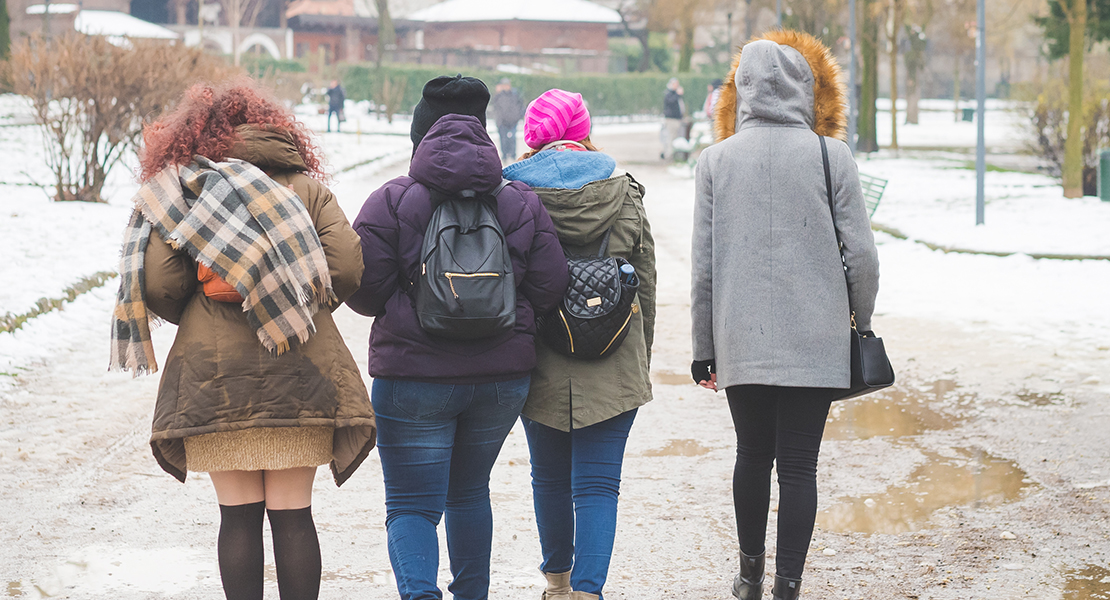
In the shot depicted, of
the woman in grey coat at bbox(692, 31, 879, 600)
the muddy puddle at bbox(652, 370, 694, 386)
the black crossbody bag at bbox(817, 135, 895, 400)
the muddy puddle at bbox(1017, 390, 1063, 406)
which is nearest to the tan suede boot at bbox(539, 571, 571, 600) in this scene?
the woman in grey coat at bbox(692, 31, 879, 600)

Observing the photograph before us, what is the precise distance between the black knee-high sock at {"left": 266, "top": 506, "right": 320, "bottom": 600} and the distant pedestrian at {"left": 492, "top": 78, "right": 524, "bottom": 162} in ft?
69.1

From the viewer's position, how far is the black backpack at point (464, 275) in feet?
10.4

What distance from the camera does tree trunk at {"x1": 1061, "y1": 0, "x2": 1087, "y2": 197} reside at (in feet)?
52.3

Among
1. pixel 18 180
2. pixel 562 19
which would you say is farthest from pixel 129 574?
pixel 562 19

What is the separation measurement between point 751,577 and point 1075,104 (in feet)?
47.3

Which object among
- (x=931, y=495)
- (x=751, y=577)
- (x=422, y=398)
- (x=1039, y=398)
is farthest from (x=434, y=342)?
(x=1039, y=398)

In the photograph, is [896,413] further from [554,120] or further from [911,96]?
[911,96]

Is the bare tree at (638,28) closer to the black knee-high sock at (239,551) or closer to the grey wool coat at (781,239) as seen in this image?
the grey wool coat at (781,239)

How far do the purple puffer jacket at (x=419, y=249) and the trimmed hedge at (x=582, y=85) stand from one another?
146 ft

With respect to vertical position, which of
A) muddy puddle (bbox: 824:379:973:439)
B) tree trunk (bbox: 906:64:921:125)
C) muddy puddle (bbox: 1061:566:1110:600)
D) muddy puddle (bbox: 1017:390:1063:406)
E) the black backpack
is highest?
tree trunk (bbox: 906:64:921:125)

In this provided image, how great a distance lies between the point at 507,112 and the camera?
24.8 m

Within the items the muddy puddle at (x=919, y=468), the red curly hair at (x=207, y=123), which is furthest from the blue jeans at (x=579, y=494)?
the muddy puddle at (x=919, y=468)

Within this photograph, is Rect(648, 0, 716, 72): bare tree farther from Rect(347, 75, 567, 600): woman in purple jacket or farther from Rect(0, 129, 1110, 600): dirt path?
Rect(347, 75, 567, 600): woman in purple jacket

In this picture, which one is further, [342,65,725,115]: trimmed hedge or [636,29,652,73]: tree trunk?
[636,29,652,73]: tree trunk
